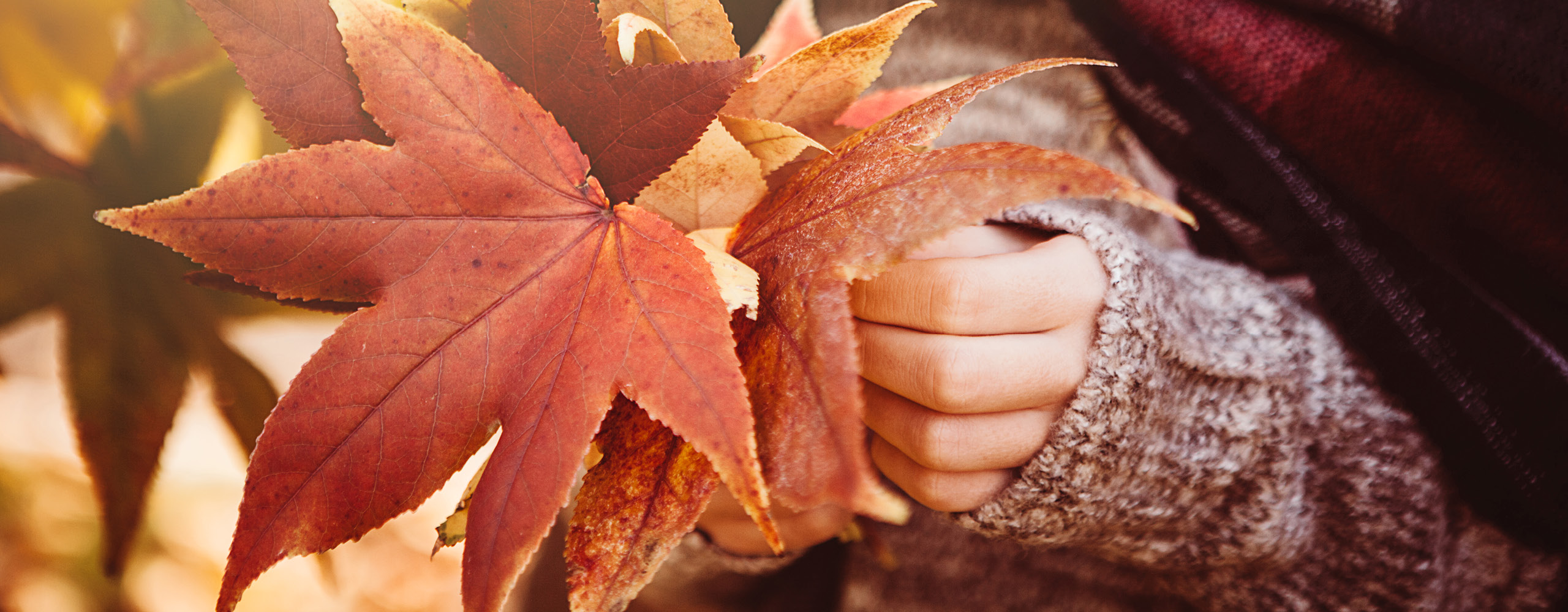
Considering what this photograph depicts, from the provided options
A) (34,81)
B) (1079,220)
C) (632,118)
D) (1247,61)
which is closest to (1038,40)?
(1247,61)

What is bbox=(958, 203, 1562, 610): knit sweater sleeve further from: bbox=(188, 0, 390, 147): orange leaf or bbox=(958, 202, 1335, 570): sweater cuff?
bbox=(188, 0, 390, 147): orange leaf

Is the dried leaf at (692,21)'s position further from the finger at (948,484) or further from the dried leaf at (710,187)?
the finger at (948,484)

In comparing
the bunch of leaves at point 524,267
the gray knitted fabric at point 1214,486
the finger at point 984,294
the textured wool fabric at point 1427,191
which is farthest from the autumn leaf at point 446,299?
the textured wool fabric at point 1427,191

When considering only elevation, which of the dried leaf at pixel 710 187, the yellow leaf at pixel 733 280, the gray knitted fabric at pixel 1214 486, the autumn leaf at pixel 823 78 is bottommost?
the gray knitted fabric at pixel 1214 486

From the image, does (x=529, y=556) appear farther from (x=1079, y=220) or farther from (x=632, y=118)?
(x=1079, y=220)

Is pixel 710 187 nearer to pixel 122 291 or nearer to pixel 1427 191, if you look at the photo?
pixel 122 291

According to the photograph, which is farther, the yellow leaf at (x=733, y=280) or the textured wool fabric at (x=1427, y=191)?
the textured wool fabric at (x=1427, y=191)

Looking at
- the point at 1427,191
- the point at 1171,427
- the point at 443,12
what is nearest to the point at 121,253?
the point at 443,12
